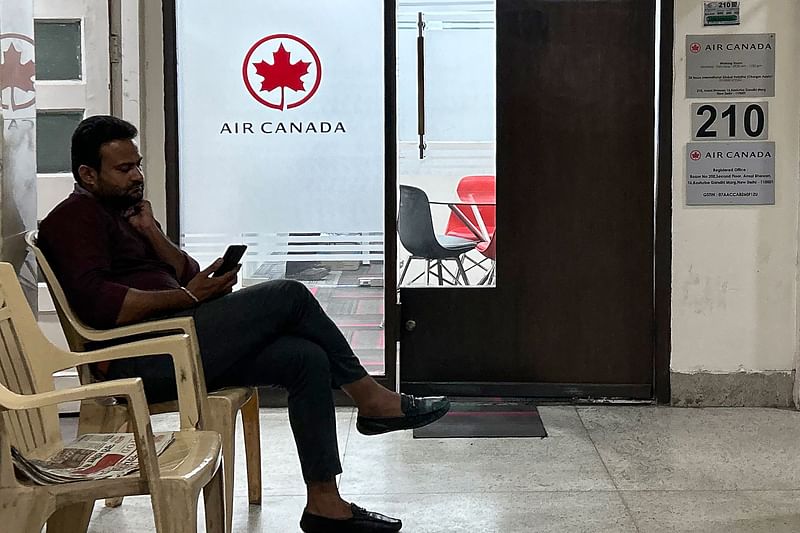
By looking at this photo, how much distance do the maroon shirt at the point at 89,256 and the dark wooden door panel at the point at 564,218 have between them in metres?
1.83

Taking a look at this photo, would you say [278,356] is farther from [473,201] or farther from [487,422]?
[473,201]

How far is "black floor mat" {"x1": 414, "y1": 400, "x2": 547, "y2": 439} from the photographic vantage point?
→ 155 inches

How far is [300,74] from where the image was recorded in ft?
14.1

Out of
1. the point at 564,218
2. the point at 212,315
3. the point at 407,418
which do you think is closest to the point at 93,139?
the point at 212,315

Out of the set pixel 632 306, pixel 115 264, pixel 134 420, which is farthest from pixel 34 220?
pixel 632 306

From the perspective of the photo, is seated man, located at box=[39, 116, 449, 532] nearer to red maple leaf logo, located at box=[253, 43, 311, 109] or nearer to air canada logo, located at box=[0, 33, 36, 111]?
air canada logo, located at box=[0, 33, 36, 111]

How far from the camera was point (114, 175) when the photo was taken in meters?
2.89

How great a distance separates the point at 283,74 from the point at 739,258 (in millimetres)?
2047

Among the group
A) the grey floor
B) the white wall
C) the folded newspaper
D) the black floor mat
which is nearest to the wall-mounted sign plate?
the white wall

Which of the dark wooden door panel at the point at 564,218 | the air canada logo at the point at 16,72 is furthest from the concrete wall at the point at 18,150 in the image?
the dark wooden door panel at the point at 564,218

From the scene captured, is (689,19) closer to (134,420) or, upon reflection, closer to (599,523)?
(599,523)

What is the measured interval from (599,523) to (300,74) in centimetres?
229

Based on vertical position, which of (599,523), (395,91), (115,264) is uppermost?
(395,91)

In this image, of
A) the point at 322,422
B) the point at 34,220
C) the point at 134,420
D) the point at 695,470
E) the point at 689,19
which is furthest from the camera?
the point at 689,19
